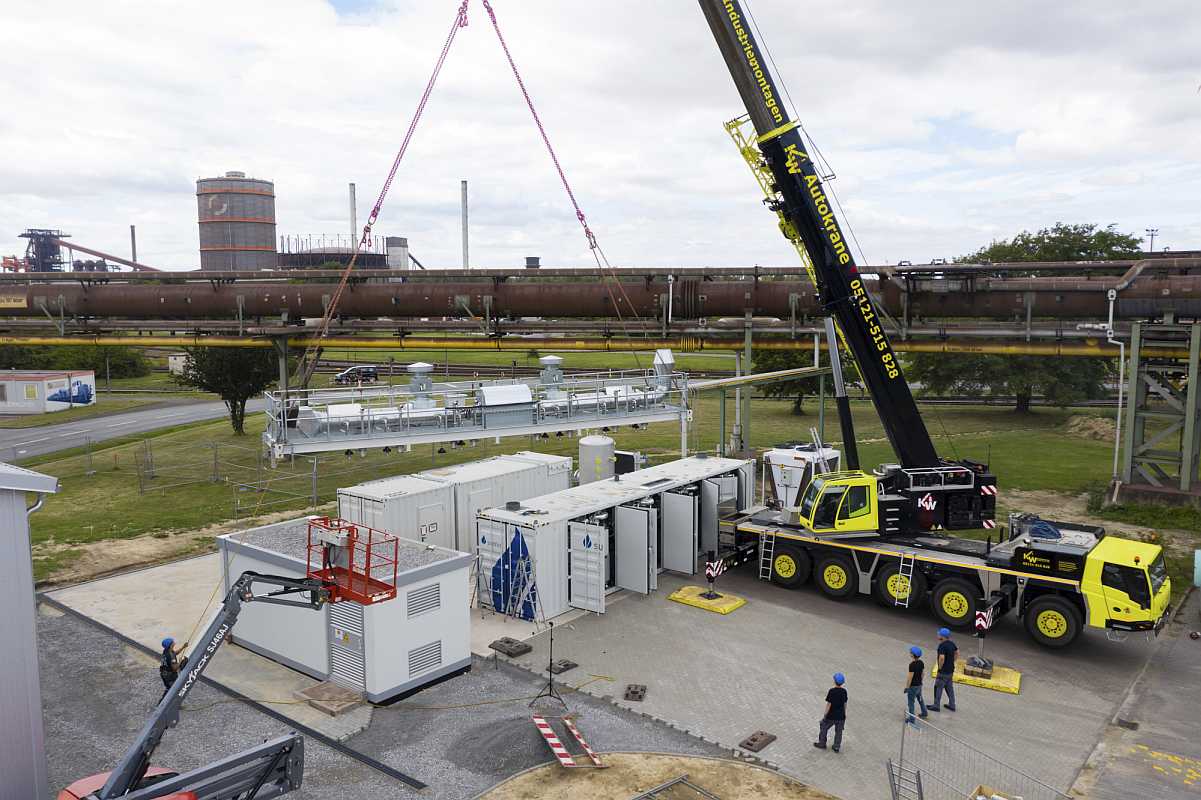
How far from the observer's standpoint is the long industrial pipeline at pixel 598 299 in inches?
1077

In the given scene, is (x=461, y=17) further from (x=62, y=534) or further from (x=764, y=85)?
(x=62, y=534)

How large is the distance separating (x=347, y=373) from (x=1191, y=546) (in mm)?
48210

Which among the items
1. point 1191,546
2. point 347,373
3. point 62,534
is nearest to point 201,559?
point 62,534

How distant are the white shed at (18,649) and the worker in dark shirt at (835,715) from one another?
34.3 feet

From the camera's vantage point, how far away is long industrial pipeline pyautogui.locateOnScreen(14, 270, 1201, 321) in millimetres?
27359

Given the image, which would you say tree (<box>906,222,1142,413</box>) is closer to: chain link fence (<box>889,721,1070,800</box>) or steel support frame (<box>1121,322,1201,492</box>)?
steel support frame (<box>1121,322,1201,492</box>)

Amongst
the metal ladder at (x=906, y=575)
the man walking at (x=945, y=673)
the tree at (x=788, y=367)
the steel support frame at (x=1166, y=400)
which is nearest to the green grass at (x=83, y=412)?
A: the tree at (x=788, y=367)

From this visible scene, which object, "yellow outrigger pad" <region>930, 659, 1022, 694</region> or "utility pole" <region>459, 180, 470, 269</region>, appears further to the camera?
"utility pole" <region>459, 180, 470, 269</region>

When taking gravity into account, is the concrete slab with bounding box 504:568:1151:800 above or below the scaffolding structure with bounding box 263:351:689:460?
below

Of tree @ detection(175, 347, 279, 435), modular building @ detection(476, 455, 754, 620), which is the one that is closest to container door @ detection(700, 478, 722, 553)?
modular building @ detection(476, 455, 754, 620)

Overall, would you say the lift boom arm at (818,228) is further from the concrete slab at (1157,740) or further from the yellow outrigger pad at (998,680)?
the concrete slab at (1157,740)

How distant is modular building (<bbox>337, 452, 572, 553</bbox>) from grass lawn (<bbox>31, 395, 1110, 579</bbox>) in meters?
7.98

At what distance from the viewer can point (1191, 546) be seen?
2283 centimetres

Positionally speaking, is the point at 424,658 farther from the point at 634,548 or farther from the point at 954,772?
the point at 954,772
